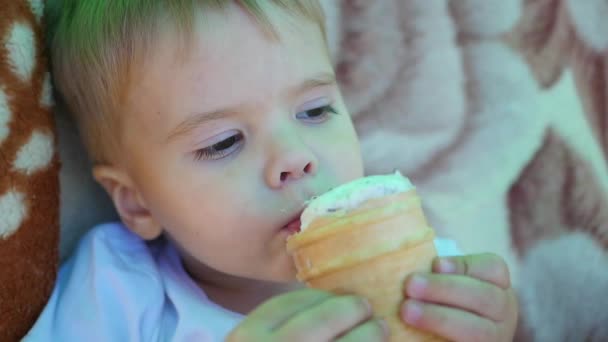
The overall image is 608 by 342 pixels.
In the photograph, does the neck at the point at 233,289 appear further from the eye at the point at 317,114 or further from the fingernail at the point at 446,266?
the fingernail at the point at 446,266

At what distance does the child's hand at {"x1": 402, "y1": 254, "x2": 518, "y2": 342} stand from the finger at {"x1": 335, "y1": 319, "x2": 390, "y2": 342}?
3cm

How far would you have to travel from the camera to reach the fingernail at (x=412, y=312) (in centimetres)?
80

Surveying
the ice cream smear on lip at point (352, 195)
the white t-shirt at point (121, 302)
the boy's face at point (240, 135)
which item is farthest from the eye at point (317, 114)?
the white t-shirt at point (121, 302)

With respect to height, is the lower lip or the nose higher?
the nose

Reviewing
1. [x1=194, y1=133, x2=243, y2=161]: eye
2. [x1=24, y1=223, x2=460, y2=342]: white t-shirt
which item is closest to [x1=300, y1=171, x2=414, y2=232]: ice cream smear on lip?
[x1=194, y1=133, x2=243, y2=161]: eye

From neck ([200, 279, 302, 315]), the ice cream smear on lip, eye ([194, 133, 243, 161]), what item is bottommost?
neck ([200, 279, 302, 315])

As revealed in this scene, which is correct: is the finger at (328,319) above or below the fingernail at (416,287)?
below

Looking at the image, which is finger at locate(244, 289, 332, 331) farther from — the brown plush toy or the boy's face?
the brown plush toy

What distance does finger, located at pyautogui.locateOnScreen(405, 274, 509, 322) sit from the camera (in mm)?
811

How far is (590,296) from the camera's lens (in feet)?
4.83

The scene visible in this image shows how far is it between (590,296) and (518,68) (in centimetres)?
50

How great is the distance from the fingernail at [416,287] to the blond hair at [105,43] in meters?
→ 0.43

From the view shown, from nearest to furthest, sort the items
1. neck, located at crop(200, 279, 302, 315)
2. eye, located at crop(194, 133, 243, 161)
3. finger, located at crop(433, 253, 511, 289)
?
1. finger, located at crop(433, 253, 511, 289)
2. eye, located at crop(194, 133, 243, 161)
3. neck, located at crop(200, 279, 302, 315)

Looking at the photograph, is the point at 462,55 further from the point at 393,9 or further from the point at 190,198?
the point at 190,198
